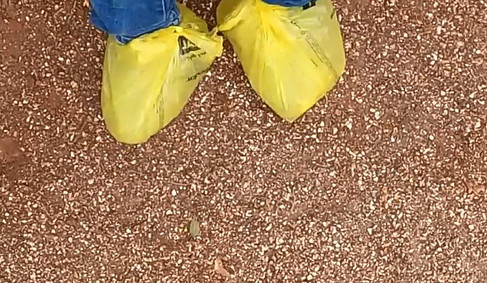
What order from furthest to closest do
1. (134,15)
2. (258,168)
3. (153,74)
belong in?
(258,168) < (153,74) < (134,15)

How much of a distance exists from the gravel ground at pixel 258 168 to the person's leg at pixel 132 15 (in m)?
0.18

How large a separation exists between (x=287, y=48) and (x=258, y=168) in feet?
0.73

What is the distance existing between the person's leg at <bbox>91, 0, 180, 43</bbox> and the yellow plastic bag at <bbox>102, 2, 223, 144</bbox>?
0.03 m

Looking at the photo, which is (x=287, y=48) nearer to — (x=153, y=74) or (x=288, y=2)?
(x=288, y=2)

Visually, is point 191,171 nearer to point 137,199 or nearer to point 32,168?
point 137,199

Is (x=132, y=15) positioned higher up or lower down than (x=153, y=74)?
higher up

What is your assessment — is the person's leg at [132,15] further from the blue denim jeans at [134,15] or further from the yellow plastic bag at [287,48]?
the yellow plastic bag at [287,48]

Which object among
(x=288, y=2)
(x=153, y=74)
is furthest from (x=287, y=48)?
(x=153, y=74)

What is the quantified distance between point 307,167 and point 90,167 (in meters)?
0.36

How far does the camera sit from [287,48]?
4.55 feet

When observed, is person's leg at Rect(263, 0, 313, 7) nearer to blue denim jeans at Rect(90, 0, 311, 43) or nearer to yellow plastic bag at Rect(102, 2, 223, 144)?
blue denim jeans at Rect(90, 0, 311, 43)

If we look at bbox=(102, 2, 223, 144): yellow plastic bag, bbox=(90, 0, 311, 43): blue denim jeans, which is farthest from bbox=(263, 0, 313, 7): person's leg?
bbox=(102, 2, 223, 144): yellow plastic bag

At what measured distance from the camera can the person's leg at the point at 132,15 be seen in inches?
49.8

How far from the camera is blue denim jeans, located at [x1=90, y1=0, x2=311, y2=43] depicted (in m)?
1.27
